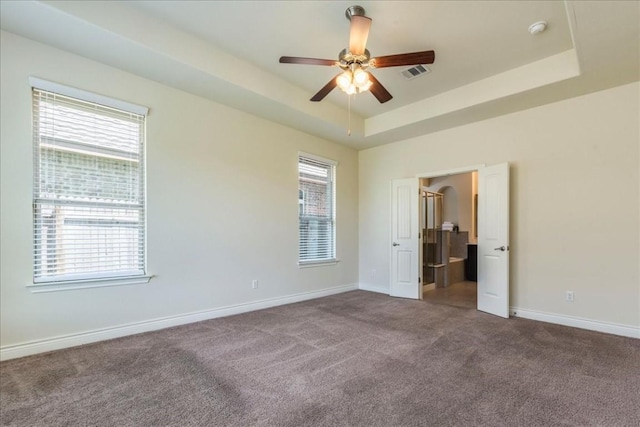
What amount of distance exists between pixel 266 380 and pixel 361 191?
4271 mm

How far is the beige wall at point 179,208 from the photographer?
2.66 m

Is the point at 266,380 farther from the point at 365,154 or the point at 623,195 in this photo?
the point at 365,154

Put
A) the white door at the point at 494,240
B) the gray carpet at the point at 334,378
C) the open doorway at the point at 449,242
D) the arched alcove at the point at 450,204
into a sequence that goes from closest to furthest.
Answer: the gray carpet at the point at 334,378 < the white door at the point at 494,240 < the open doorway at the point at 449,242 < the arched alcove at the point at 450,204

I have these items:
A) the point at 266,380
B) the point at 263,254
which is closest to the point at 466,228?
the point at 263,254

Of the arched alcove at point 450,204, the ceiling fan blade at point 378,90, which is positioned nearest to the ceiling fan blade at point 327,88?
the ceiling fan blade at point 378,90

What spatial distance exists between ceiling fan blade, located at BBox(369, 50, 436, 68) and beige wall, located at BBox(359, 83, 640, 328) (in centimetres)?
243

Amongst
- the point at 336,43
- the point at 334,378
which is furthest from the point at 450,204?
the point at 334,378

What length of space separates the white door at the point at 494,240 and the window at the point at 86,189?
4402 mm

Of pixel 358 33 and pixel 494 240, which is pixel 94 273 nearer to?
pixel 358 33

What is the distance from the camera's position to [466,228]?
304 inches

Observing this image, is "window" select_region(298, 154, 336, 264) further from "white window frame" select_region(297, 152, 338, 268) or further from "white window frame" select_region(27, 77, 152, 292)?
"white window frame" select_region(27, 77, 152, 292)

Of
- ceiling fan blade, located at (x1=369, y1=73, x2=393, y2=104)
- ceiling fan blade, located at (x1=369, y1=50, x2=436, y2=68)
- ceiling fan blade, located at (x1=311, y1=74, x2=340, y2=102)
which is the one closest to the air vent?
ceiling fan blade, located at (x1=369, y1=73, x2=393, y2=104)

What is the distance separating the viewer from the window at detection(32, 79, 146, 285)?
9.17 feet

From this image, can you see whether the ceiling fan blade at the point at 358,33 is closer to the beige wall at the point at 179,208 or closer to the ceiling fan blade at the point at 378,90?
the ceiling fan blade at the point at 378,90
